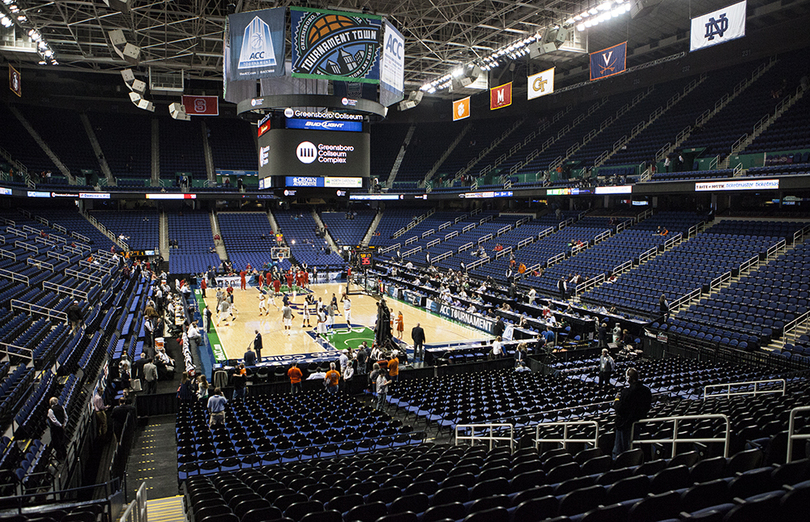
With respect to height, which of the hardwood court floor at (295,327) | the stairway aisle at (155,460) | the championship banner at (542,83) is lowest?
the stairway aisle at (155,460)

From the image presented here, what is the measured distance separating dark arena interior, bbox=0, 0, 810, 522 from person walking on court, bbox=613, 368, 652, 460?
30 mm

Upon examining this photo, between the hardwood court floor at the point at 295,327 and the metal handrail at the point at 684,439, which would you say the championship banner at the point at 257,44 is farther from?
the metal handrail at the point at 684,439

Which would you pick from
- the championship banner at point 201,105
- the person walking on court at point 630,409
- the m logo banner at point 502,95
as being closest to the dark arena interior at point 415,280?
the person walking on court at point 630,409

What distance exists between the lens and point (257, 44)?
18109 millimetres

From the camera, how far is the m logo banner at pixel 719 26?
1947 cm

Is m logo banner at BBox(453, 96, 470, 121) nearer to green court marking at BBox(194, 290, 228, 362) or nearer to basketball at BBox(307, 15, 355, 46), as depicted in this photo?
basketball at BBox(307, 15, 355, 46)

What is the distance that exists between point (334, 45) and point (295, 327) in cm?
1314

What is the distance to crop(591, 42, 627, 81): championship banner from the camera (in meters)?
24.1

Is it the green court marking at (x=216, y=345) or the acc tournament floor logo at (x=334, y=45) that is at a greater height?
the acc tournament floor logo at (x=334, y=45)

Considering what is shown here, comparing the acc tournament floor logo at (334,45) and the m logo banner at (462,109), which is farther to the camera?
the m logo banner at (462,109)

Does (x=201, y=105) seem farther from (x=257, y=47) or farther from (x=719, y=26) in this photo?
(x=719, y=26)

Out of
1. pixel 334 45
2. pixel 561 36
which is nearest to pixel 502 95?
pixel 561 36

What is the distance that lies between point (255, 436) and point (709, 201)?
29.6 meters

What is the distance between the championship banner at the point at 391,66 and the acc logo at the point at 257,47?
3942 mm
